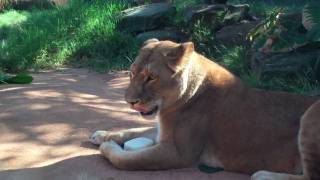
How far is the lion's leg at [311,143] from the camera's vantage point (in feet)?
11.5

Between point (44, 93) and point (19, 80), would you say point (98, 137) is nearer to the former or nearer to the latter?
point (44, 93)

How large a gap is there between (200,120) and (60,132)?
1.44 m

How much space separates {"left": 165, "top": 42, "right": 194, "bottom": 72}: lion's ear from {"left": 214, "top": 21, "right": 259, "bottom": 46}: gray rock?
5.64 metres

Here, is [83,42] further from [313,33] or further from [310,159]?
[310,159]

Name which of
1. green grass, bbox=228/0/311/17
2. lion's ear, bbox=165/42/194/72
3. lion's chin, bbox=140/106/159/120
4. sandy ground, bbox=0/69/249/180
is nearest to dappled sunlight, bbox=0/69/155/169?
sandy ground, bbox=0/69/249/180

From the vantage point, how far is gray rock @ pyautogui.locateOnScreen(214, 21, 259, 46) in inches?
389

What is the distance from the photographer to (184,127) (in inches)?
163

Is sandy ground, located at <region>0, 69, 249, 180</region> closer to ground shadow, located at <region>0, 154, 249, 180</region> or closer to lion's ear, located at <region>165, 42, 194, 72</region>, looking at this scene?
ground shadow, located at <region>0, 154, 249, 180</region>

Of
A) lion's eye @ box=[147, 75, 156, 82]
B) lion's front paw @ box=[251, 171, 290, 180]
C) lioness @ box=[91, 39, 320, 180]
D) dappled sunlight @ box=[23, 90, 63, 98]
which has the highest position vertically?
lion's eye @ box=[147, 75, 156, 82]

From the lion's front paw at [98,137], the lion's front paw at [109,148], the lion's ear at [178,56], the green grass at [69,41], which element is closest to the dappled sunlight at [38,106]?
the lion's front paw at [98,137]

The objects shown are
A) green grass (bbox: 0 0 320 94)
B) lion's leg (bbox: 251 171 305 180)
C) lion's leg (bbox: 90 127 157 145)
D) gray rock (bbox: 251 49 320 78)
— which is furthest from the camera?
green grass (bbox: 0 0 320 94)

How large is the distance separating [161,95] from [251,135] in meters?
0.70

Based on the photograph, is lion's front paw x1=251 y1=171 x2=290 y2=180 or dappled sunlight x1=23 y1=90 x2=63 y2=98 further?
dappled sunlight x1=23 y1=90 x2=63 y2=98

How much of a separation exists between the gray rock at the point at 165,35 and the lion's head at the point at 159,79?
717cm
